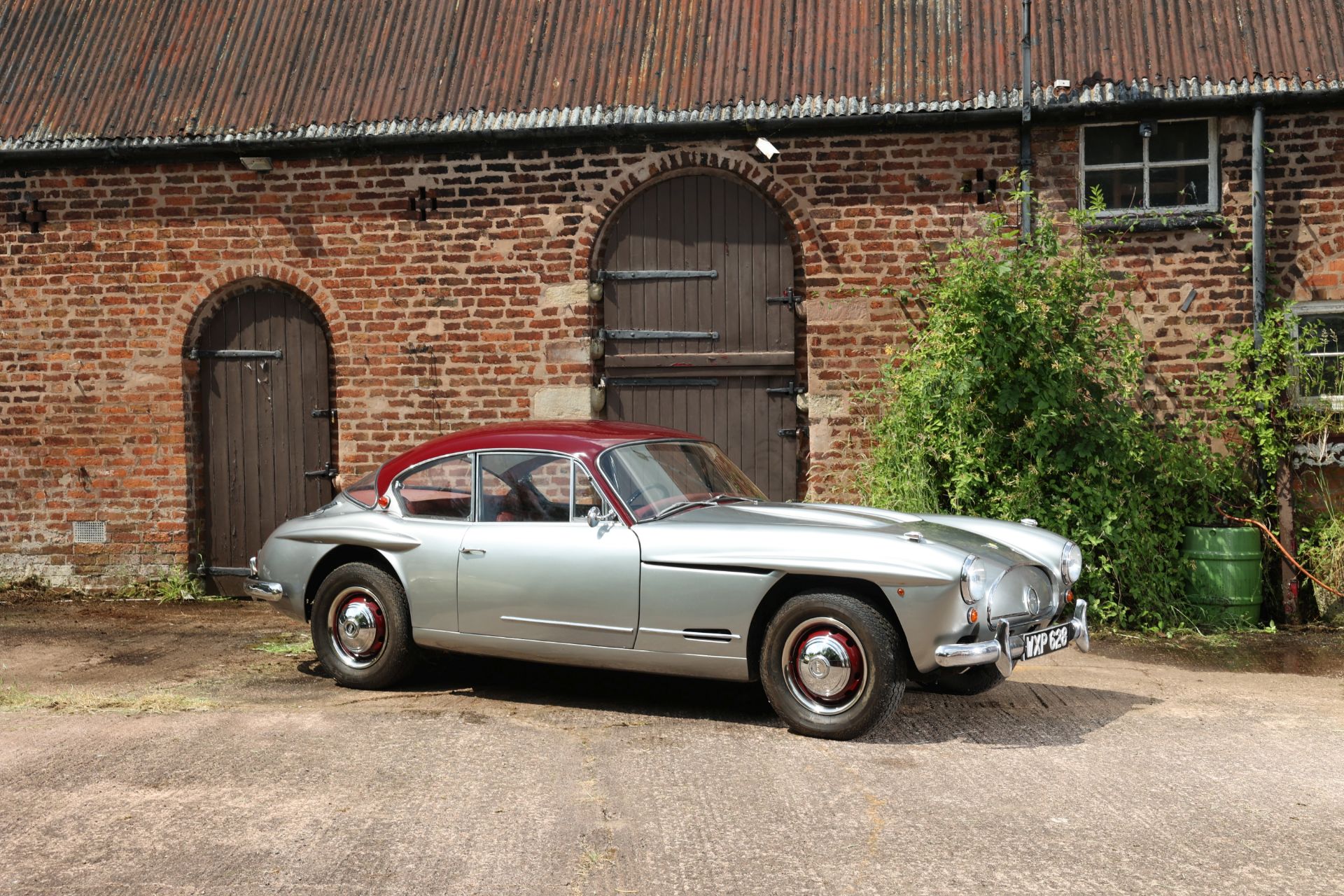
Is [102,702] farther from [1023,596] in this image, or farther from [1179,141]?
[1179,141]

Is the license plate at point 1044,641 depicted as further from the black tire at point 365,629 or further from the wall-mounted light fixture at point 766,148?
→ the wall-mounted light fixture at point 766,148

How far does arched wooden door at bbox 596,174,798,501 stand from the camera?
991cm

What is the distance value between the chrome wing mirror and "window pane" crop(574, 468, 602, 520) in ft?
0.26

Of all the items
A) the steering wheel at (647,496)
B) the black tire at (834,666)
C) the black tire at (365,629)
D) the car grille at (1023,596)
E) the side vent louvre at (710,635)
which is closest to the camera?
the black tire at (834,666)

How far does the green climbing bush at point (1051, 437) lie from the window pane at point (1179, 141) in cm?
100

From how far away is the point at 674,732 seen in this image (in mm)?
5617

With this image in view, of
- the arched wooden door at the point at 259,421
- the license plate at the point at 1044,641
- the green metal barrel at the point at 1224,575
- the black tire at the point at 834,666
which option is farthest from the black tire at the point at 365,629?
the green metal barrel at the point at 1224,575

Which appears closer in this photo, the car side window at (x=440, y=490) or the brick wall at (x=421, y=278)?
the car side window at (x=440, y=490)

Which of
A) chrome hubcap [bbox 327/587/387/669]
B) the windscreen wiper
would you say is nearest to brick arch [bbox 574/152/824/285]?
the windscreen wiper

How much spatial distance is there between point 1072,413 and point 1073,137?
2.27m

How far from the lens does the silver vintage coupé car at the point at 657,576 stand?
5316 mm

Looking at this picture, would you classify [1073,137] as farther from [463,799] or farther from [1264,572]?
[463,799]

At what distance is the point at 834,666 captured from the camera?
537 centimetres

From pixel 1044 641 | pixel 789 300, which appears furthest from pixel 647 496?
pixel 789 300
